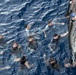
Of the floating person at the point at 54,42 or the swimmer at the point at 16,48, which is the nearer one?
the swimmer at the point at 16,48

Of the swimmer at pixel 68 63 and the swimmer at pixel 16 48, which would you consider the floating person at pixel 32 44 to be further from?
the swimmer at pixel 68 63

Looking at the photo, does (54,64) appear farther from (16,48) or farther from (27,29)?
(27,29)

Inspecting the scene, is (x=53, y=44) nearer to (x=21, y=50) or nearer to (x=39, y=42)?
(x=39, y=42)

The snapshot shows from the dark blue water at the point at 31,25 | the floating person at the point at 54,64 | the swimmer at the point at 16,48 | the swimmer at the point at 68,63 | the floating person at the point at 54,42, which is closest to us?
the floating person at the point at 54,64

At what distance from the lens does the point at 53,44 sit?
106 ft

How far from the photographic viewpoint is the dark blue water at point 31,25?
3046 cm

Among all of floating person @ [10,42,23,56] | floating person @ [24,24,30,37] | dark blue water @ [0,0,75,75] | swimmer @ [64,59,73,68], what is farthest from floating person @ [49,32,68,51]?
floating person @ [10,42,23,56]

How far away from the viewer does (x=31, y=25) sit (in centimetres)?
3569

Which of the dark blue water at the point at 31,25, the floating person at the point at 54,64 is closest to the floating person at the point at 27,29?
the dark blue water at the point at 31,25

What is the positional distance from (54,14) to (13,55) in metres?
9.24

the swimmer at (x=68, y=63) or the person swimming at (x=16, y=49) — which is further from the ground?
the person swimming at (x=16, y=49)

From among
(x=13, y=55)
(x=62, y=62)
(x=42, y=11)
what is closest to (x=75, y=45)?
(x=62, y=62)

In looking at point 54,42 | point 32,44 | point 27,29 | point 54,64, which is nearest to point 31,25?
point 27,29

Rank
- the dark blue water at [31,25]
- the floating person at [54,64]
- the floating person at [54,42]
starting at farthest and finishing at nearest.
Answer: the floating person at [54,42], the dark blue water at [31,25], the floating person at [54,64]
